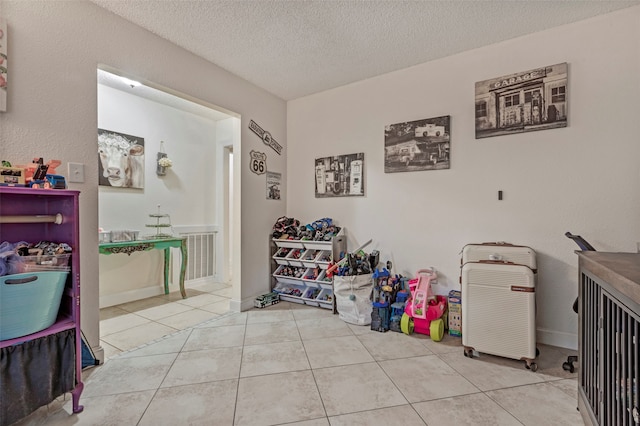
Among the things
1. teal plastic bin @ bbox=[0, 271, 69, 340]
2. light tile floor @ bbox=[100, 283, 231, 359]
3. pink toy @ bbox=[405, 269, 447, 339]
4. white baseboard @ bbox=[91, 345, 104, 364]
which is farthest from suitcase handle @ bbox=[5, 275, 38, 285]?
pink toy @ bbox=[405, 269, 447, 339]

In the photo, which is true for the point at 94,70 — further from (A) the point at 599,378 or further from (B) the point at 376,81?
(A) the point at 599,378

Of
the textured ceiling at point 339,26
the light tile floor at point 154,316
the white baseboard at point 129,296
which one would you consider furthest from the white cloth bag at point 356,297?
the white baseboard at point 129,296

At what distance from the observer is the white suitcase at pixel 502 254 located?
2059 mm

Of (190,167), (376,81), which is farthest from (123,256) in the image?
(376,81)

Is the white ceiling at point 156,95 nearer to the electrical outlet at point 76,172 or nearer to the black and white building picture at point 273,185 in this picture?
the black and white building picture at point 273,185

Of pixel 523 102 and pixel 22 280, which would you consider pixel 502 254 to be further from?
Answer: pixel 22 280

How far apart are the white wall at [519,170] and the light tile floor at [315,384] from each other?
86 cm

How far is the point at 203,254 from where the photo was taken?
4.42 meters

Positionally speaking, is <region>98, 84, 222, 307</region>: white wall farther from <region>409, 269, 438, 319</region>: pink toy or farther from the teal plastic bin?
<region>409, 269, 438, 319</region>: pink toy

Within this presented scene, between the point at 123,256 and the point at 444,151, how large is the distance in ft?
13.0

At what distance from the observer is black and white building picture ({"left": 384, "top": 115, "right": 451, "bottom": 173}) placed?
2.78 meters

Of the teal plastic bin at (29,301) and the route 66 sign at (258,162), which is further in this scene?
the route 66 sign at (258,162)

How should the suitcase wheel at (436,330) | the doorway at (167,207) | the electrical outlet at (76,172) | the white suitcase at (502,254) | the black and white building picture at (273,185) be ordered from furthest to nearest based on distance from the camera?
the black and white building picture at (273,185)
the doorway at (167,207)
the suitcase wheel at (436,330)
the white suitcase at (502,254)
the electrical outlet at (76,172)

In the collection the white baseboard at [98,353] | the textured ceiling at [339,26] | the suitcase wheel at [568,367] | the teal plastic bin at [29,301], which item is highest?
the textured ceiling at [339,26]
